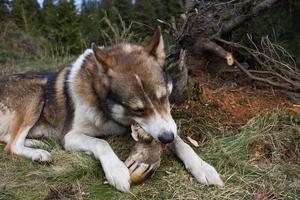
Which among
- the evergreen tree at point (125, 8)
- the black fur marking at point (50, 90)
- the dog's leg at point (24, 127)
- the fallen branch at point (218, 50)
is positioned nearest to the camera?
the dog's leg at point (24, 127)

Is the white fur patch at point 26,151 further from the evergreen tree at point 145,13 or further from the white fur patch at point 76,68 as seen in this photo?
the evergreen tree at point 145,13

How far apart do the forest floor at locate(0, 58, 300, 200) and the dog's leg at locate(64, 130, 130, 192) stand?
2.8 inches

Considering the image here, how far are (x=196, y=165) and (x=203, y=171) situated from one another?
94 mm

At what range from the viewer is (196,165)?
11.1ft

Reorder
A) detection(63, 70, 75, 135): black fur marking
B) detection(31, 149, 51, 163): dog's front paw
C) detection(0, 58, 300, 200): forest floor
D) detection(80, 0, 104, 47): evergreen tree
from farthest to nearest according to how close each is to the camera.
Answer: detection(80, 0, 104, 47): evergreen tree < detection(63, 70, 75, 135): black fur marking < detection(31, 149, 51, 163): dog's front paw < detection(0, 58, 300, 200): forest floor

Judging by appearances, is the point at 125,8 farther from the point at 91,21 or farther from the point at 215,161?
the point at 215,161

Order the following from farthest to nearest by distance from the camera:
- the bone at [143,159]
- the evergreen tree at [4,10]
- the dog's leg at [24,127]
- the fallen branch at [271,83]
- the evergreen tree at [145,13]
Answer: the evergreen tree at [4,10] < the evergreen tree at [145,13] < the fallen branch at [271,83] < the dog's leg at [24,127] < the bone at [143,159]

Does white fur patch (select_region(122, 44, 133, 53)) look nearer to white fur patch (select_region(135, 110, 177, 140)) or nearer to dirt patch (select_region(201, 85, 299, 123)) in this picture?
white fur patch (select_region(135, 110, 177, 140))

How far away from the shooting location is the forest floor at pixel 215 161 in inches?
125

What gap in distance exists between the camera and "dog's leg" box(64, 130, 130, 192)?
3218mm

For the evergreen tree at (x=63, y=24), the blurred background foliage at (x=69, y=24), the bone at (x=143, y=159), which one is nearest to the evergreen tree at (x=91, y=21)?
the blurred background foliage at (x=69, y=24)

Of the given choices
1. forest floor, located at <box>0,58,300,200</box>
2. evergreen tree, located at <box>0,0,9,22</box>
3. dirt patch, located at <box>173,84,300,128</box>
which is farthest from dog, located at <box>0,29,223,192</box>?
evergreen tree, located at <box>0,0,9,22</box>

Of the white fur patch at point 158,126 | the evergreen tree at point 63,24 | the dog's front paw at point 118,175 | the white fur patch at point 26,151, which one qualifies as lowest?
the evergreen tree at point 63,24

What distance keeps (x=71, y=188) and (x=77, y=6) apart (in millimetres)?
13507
